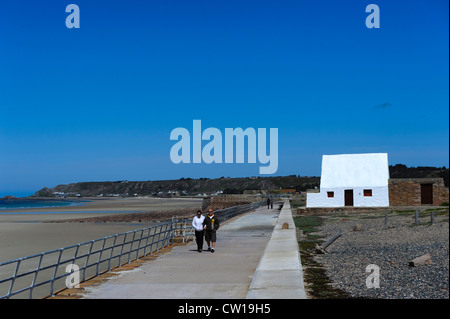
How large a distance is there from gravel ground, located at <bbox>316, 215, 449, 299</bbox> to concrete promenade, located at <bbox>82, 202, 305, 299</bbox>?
4.30 ft

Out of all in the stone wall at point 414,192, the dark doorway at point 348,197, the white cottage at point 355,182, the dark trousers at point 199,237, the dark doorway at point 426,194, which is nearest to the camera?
the dark trousers at point 199,237

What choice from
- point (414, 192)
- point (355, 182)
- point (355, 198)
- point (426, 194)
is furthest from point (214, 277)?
point (426, 194)

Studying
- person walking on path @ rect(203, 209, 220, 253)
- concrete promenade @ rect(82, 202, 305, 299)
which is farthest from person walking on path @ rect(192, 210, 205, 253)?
concrete promenade @ rect(82, 202, 305, 299)

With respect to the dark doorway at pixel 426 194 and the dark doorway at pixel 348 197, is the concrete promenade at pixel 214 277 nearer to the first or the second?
the dark doorway at pixel 348 197

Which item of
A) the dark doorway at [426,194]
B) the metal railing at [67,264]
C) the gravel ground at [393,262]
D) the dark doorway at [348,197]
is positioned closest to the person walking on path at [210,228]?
the metal railing at [67,264]

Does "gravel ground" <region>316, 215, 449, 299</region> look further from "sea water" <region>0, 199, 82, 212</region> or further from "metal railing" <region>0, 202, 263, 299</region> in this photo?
"sea water" <region>0, 199, 82, 212</region>

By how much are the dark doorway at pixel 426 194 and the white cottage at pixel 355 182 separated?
3.10 metres

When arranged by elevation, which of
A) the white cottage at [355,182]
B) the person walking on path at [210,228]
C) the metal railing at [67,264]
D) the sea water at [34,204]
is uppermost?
the white cottage at [355,182]

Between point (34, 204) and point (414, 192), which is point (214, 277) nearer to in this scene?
point (414, 192)

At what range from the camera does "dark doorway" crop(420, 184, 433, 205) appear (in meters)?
43.5

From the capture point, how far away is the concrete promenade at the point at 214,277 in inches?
383

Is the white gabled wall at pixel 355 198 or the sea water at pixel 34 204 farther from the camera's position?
the sea water at pixel 34 204
